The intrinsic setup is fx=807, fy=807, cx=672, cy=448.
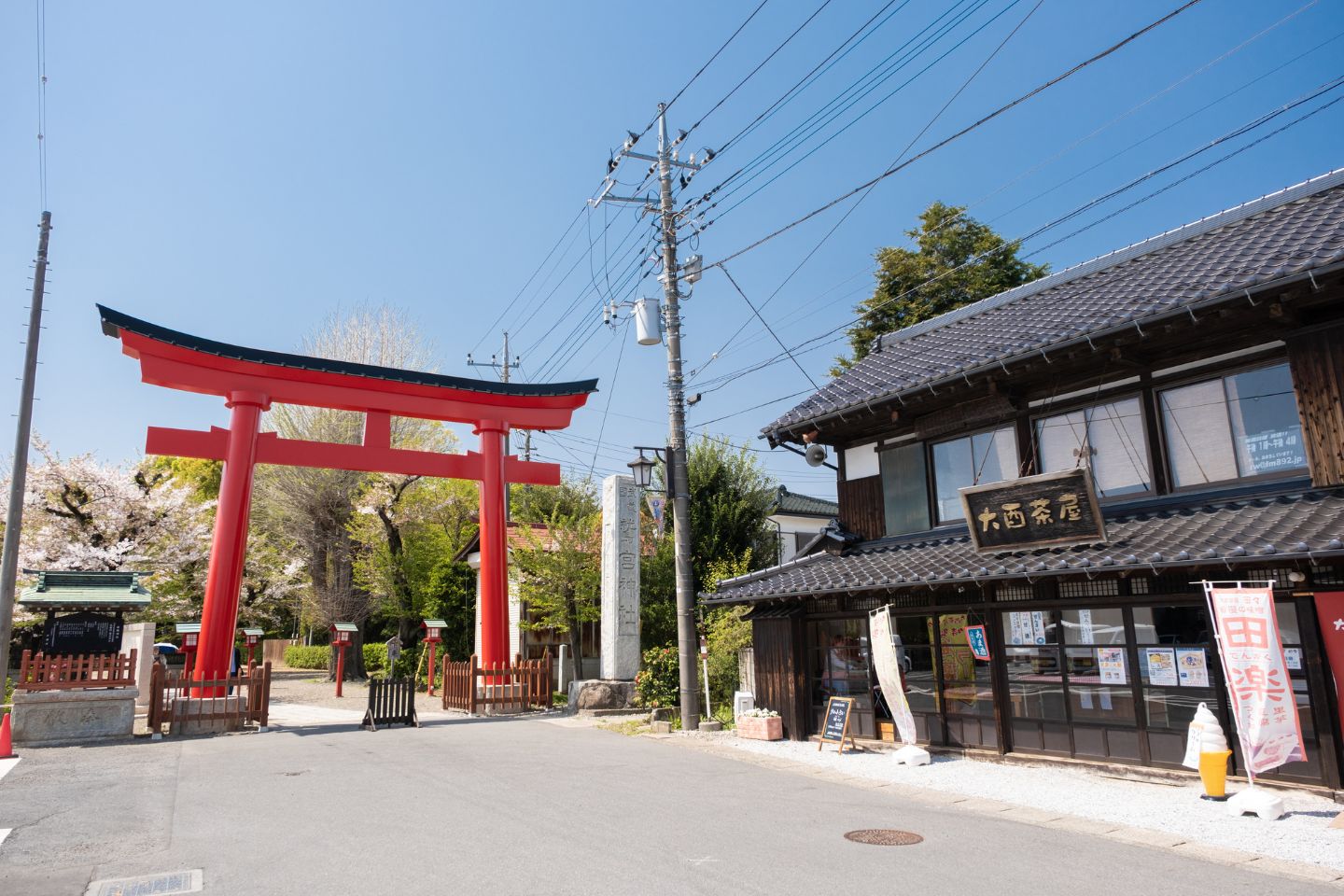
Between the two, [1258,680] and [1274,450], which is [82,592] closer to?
[1258,680]

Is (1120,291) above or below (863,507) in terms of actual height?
above

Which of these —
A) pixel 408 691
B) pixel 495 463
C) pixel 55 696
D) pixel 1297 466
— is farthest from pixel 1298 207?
pixel 55 696

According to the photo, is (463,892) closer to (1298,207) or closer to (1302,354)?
(1302,354)

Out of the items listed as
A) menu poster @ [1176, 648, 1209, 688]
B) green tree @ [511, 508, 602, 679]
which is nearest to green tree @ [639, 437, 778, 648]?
green tree @ [511, 508, 602, 679]

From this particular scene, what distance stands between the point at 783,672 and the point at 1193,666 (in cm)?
654

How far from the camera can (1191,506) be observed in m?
10.3

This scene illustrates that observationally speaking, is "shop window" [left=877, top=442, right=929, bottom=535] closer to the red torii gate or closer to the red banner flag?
the red banner flag

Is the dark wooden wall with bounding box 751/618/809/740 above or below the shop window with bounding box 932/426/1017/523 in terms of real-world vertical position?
below

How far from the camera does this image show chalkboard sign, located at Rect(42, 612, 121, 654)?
15672mm

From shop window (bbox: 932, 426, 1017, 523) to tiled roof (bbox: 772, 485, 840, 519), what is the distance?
49.5 feet

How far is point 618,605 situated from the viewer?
64.3ft

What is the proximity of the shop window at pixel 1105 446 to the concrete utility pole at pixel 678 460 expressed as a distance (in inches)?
254

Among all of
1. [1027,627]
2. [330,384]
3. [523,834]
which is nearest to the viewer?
[523,834]

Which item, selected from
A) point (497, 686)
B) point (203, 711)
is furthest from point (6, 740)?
point (497, 686)
